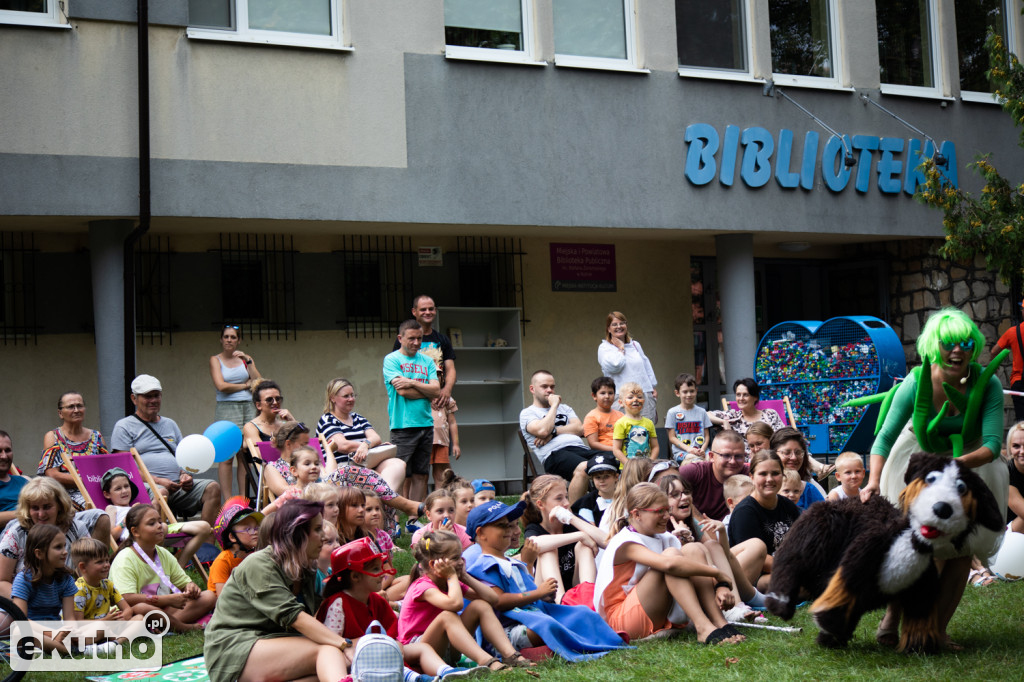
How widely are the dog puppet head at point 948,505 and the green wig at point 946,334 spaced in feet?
2.03

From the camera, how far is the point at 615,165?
12.9 m

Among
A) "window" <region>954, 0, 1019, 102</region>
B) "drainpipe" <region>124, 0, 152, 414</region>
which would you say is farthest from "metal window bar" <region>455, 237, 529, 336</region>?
"window" <region>954, 0, 1019, 102</region>

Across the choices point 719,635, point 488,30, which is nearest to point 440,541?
point 719,635

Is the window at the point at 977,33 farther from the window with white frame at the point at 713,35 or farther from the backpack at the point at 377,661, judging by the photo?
the backpack at the point at 377,661

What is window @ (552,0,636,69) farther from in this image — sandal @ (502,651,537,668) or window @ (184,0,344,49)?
sandal @ (502,651,537,668)

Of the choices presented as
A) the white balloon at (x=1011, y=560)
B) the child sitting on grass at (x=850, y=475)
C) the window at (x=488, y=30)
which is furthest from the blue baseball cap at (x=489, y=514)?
the window at (x=488, y=30)

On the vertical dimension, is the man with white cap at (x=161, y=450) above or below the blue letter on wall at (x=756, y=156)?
below

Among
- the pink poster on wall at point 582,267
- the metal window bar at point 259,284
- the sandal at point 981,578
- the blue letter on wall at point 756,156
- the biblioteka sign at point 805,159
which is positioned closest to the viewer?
the sandal at point 981,578

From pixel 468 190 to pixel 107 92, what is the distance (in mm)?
3673

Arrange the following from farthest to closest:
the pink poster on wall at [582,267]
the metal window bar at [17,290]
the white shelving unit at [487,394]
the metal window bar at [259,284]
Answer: the pink poster on wall at [582,267], the white shelving unit at [487,394], the metal window bar at [259,284], the metal window bar at [17,290]

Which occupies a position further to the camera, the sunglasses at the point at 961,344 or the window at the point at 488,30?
the window at the point at 488,30

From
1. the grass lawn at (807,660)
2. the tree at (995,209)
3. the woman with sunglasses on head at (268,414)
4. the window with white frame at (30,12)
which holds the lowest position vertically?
the grass lawn at (807,660)

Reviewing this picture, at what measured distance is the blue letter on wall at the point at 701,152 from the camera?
13.2 meters

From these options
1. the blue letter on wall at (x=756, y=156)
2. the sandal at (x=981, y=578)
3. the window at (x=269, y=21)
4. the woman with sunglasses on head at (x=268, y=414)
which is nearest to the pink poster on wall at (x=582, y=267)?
the blue letter on wall at (x=756, y=156)
